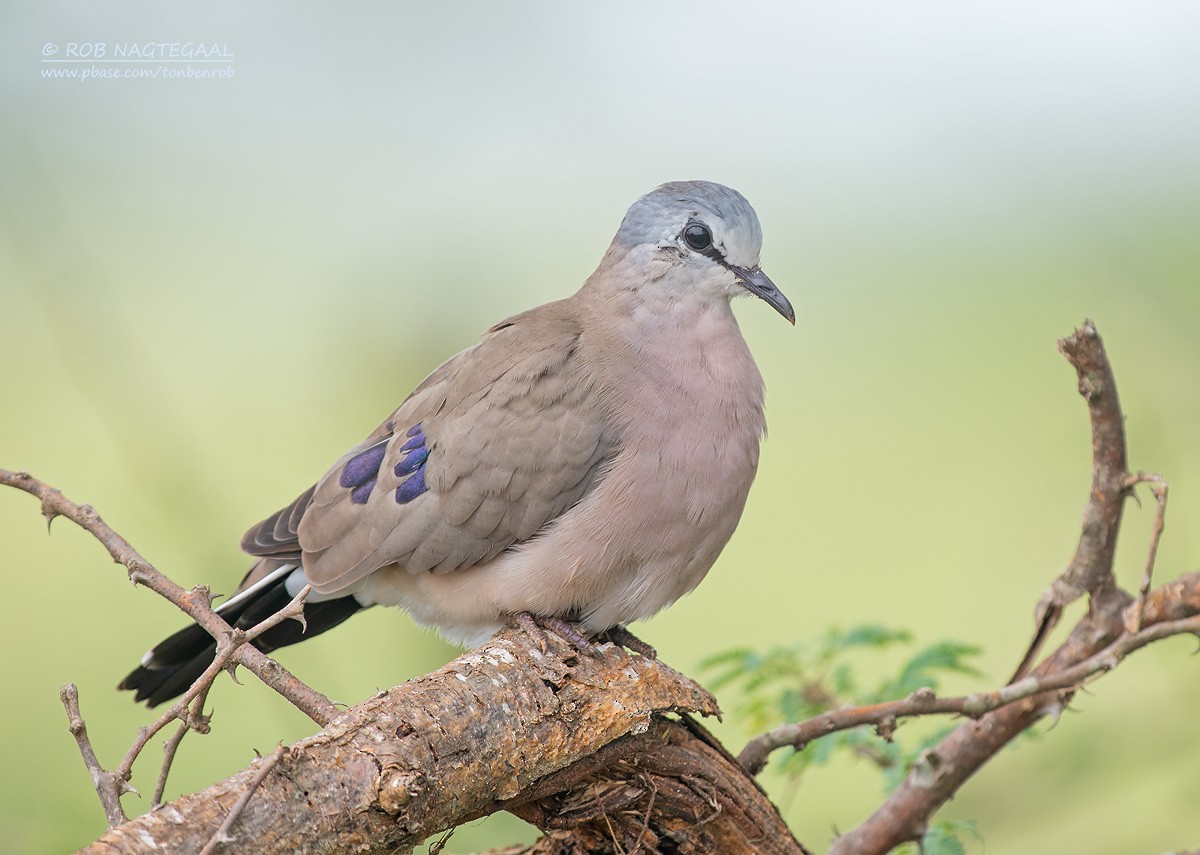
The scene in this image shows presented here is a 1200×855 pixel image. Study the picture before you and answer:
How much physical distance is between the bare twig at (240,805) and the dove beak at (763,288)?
74.6 inches

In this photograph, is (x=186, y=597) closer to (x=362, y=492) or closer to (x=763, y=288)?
(x=362, y=492)

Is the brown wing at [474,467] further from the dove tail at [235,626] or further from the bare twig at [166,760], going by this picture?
the bare twig at [166,760]

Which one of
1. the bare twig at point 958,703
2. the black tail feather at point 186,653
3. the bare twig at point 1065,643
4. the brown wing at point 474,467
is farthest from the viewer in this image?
the black tail feather at point 186,653

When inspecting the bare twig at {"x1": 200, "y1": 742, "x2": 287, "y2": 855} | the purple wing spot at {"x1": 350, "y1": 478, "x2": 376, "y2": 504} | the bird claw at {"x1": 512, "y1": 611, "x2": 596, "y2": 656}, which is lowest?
the bare twig at {"x1": 200, "y1": 742, "x2": 287, "y2": 855}

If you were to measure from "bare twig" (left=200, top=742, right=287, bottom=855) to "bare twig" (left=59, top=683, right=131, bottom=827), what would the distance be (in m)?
0.21

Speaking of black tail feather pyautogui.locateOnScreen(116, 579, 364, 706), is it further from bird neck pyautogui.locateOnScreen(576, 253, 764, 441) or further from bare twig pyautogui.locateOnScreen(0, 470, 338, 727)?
bird neck pyautogui.locateOnScreen(576, 253, 764, 441)

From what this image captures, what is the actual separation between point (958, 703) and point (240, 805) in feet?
5.71

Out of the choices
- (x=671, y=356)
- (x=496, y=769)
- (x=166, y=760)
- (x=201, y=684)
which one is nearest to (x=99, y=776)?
(x=166, y=760)

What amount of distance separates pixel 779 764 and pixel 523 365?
49.9 inches

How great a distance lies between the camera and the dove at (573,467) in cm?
317

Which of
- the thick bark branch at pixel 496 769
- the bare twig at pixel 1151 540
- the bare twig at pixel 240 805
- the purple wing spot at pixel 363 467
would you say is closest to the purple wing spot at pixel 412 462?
the purple wing spot at pixel 363 467

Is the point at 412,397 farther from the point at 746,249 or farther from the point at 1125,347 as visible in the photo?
the point at 1125,347

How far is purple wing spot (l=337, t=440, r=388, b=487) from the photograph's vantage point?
3482mm

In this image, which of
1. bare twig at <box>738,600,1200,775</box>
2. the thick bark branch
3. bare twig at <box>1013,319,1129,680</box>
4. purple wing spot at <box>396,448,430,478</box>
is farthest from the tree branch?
purple wing spot at <box>396,448,430,478</box>
